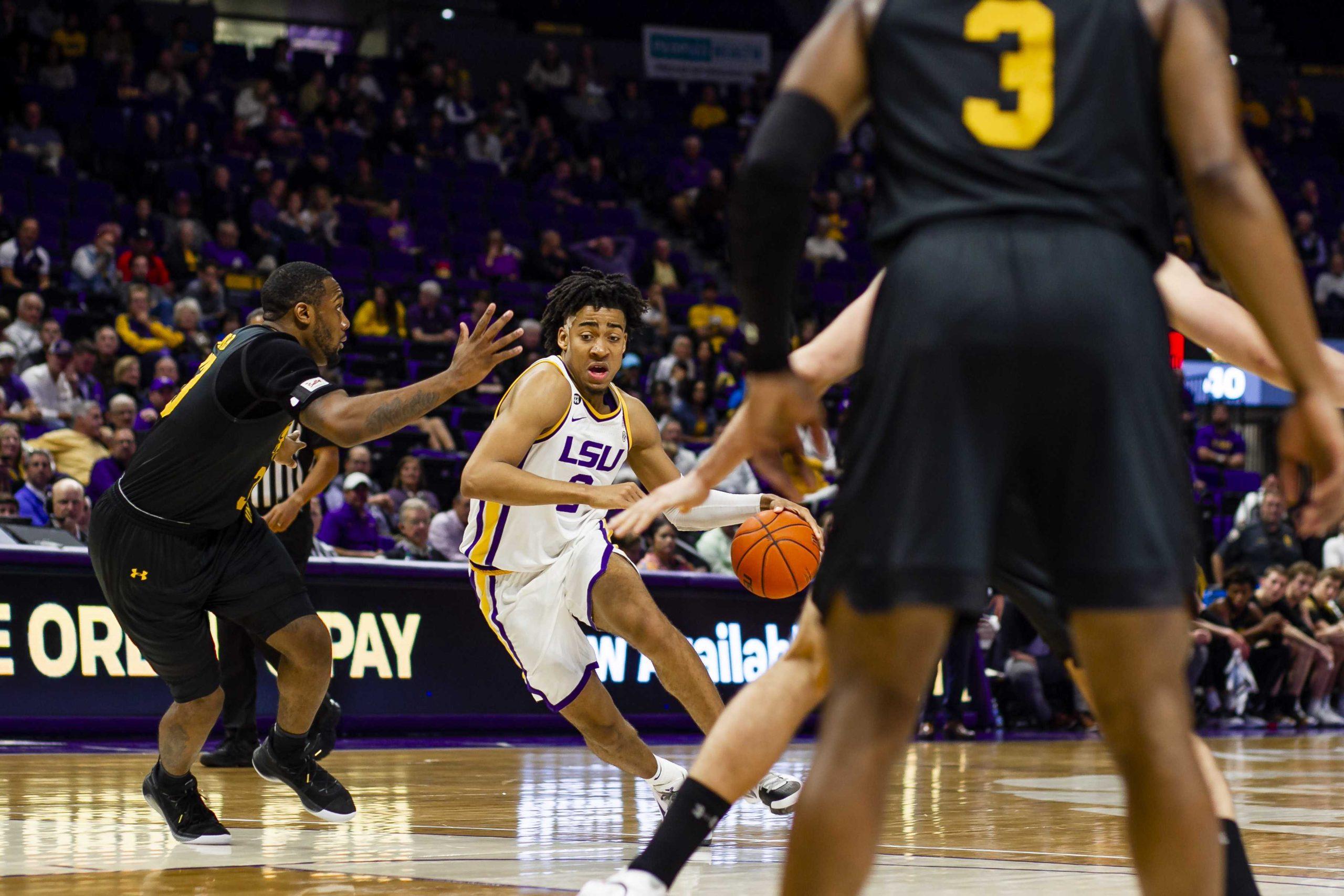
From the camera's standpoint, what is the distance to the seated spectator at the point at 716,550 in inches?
499

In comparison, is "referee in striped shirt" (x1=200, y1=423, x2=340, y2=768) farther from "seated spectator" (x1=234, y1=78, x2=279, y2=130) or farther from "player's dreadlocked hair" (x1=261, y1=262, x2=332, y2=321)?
"seated spectator" (x1=234, y1=78, x2=279, y2=130)

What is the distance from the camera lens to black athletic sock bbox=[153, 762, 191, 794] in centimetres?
534

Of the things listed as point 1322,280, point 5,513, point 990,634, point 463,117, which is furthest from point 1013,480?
point 1322,280

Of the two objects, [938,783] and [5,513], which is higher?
[5,513]

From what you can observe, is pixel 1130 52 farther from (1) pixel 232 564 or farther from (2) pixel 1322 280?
(2) pixel 1322 280

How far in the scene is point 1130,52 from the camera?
226cm

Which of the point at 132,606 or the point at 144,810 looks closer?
the point at 132,606

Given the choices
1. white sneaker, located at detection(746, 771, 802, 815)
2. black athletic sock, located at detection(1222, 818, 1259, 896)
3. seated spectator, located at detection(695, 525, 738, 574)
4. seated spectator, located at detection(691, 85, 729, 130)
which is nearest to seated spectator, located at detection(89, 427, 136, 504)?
seated spectator, located at detection(695, 525, 738, 574)

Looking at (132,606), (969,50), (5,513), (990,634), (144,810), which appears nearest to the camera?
(969,50)

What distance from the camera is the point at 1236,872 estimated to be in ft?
9.97

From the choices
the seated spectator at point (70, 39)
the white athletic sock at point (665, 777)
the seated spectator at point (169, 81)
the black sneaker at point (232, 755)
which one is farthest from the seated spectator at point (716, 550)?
the seated spectator at point (70, 39)

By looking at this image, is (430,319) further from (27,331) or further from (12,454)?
(12,454)

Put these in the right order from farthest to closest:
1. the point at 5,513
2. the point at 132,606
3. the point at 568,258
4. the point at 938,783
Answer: the point at 568,258 < the point at 5,513 < the point at 938,783 < the point at 132,606

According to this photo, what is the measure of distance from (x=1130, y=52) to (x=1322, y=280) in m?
21.2
